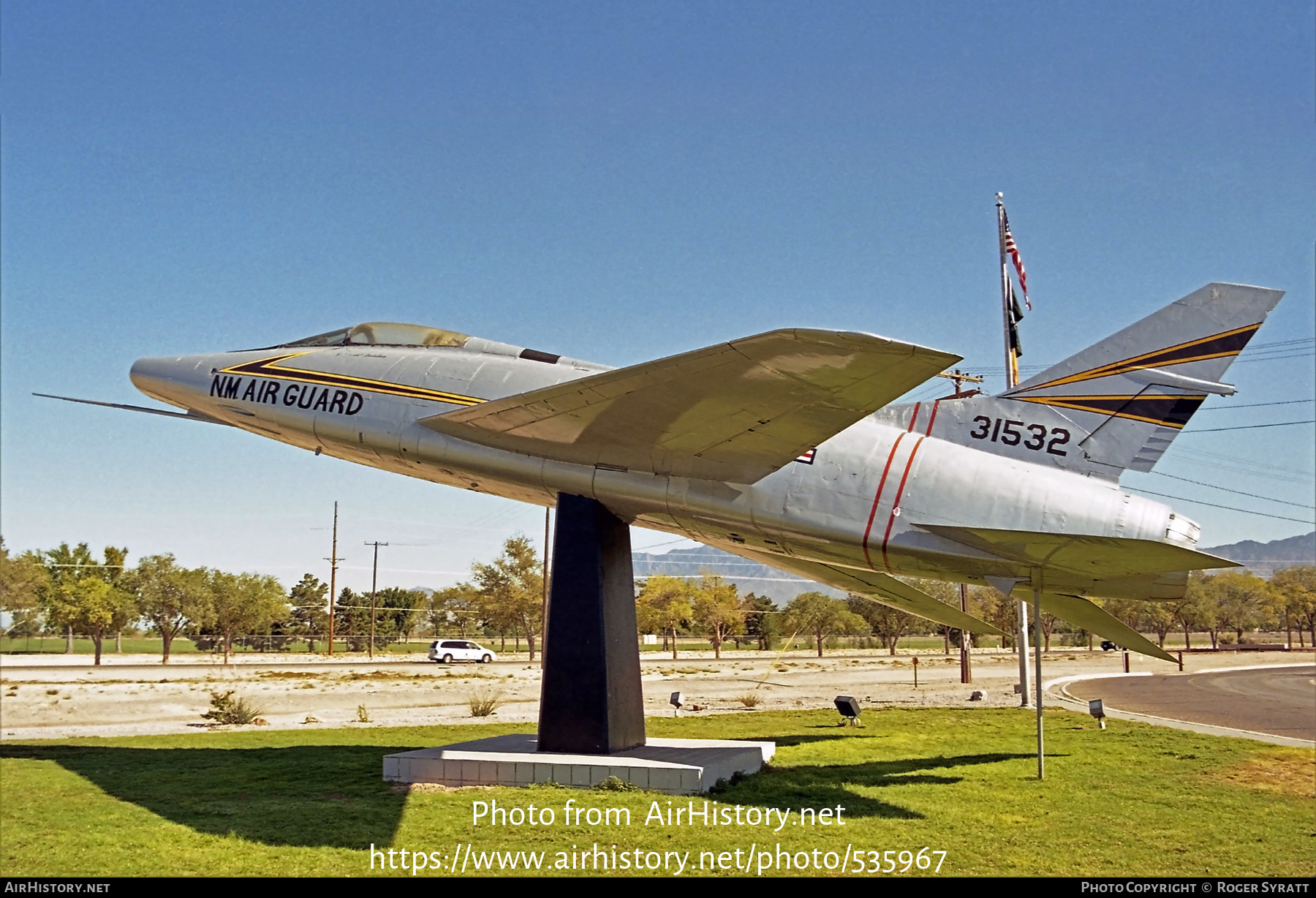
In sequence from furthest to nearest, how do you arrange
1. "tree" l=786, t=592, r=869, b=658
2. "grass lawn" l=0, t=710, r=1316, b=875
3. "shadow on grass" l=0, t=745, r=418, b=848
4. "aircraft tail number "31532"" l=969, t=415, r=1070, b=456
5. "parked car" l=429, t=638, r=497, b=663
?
"tree" l=786, t=592, r=869, b=658
"parked car" l=429, t=638, r=497, b=663
"aircraft tail number "31532"" l=969, t=415, r=1070, b=456
"shadow on grass" l=0, t=745, r=418, b=848
"grass lawn" l=0, t=710, r=1316, b=875

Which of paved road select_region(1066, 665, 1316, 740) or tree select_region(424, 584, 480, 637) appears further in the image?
tree select_region(424, 584, 480, 637)

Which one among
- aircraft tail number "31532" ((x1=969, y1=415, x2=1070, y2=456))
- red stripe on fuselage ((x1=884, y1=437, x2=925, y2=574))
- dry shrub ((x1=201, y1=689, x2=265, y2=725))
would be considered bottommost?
dry shrub ((x1=201, y1=689, x2=265, y2=725))

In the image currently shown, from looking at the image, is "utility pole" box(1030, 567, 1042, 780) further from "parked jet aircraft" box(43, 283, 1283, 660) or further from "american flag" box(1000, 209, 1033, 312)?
"american flag" box(1000, 209, 1033, 312)

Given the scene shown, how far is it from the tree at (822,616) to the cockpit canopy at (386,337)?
2461 inches

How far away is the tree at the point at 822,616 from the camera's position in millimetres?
75031

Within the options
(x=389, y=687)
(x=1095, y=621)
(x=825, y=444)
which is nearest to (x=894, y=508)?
(x=825, y=444)

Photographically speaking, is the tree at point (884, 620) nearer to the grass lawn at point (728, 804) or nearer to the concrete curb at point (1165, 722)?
the concrete curb at point (1165, 722)

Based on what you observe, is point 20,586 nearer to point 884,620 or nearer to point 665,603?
point 665,603

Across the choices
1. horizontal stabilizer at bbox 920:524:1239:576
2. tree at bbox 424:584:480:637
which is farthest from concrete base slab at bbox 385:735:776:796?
tree at bbox 424:584:480:637

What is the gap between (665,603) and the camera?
71625 mm

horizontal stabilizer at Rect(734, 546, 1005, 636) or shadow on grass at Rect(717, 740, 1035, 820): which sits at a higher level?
horizontal stabilizer at Rect(734, 546, 1005, 636)

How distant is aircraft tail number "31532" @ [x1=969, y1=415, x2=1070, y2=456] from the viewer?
1075cm

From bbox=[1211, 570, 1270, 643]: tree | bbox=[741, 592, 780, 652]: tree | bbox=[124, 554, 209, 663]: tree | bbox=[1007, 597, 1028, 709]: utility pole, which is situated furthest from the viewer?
bbox=[741, 592, 780, 652]: tree

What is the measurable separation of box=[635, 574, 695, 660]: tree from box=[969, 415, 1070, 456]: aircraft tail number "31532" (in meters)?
58.1
